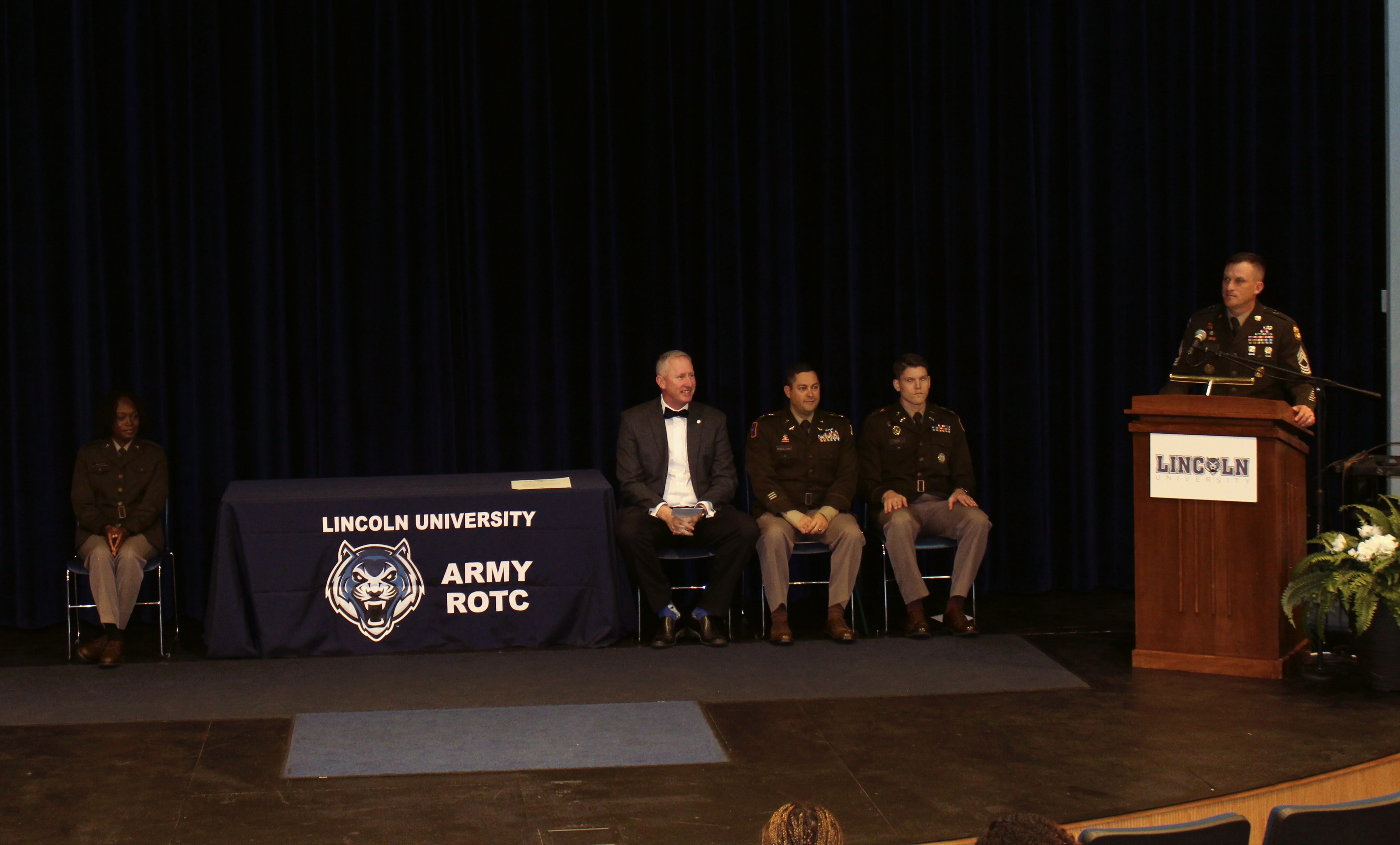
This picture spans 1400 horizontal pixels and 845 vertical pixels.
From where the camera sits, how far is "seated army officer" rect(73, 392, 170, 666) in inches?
214

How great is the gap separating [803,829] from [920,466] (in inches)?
169

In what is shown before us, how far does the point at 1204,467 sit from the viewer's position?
16.2 feet

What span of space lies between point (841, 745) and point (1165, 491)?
1.60 m

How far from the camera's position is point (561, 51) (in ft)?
21.5

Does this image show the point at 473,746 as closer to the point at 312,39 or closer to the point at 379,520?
the point at 379,520

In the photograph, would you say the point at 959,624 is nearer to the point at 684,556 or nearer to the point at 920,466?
the point at 920,466

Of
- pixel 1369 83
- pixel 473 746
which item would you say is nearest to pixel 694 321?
pixel 473 746

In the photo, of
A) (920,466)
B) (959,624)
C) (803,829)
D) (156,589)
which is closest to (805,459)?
(920,466)

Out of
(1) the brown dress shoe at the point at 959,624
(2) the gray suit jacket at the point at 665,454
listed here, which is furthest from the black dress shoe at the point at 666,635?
(1) the brown dress shoe at the point at 959,624

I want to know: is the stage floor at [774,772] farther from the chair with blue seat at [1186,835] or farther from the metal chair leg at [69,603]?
the chair with blue seat at [1186,835]

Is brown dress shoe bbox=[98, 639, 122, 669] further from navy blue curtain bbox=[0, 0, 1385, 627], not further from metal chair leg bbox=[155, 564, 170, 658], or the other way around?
navy blue curtain bbox=[0, 0, 1385, 627]

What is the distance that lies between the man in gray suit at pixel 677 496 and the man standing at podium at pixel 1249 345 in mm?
1816

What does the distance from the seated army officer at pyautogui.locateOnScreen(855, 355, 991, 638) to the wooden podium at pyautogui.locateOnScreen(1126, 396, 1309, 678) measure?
2.97 feet

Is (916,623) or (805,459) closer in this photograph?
(916,623)
